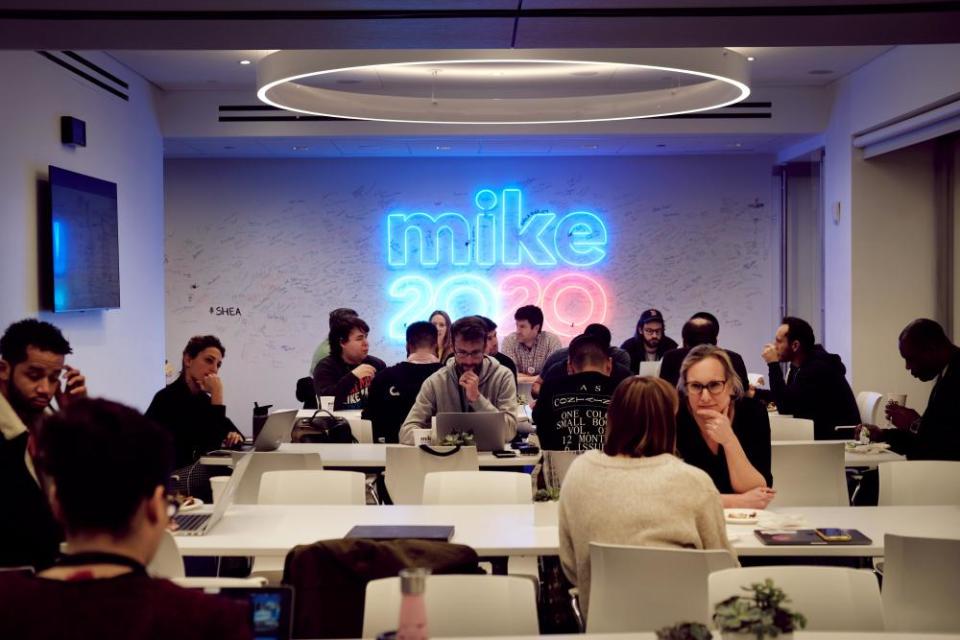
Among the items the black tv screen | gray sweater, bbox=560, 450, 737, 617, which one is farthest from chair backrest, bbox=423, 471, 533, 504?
the black tv screen

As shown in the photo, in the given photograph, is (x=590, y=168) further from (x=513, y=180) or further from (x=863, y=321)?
(x=863, y=321)

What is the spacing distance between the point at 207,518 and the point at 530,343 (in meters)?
6.68

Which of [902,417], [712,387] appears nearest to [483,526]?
[712,387]

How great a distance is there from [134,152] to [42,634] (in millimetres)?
9030

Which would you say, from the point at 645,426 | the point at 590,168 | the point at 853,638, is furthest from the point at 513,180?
the point at 853,638

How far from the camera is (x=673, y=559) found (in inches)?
131

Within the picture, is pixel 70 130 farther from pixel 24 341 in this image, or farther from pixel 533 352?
pixel 24 341

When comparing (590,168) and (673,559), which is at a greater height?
(590,168)

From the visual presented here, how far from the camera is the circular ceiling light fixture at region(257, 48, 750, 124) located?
360 inches

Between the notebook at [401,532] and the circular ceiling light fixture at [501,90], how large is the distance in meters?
4.62

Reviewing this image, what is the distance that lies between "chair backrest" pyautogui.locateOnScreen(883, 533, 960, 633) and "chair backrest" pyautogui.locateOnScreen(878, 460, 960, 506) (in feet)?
5.38

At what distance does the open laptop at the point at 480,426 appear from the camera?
19.9 ft

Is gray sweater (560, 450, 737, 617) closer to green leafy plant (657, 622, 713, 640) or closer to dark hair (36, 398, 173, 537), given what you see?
green leafy plant (657, 622, 713, 640)

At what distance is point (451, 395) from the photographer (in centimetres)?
665
